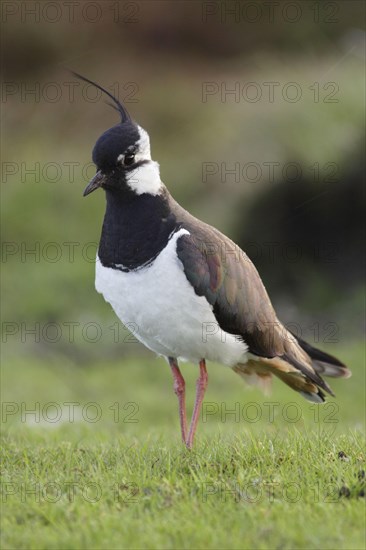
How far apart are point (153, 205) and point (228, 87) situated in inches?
674

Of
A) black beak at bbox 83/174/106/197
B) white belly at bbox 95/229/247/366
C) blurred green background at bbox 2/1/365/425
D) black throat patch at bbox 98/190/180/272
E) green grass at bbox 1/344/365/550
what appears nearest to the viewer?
green grass at bbox 1/344/365/550

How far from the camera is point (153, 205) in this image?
7.34m

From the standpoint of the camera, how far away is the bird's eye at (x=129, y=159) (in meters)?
7.34

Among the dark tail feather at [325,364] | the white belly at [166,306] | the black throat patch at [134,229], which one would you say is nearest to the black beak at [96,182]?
the black throat patch at [134,229]

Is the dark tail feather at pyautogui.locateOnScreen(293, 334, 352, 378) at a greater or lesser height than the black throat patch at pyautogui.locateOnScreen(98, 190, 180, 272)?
lesser

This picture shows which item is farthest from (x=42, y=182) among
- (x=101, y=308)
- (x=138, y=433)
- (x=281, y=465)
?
(x=281, y=465)

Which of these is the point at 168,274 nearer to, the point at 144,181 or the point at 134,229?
the point at 134,229

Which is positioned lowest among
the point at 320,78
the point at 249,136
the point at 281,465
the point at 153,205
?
the point at 281,465

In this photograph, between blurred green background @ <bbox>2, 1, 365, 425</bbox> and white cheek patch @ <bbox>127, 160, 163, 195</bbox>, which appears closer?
white cheek patch @ <bbox>127, 160, 163, 195</bbox>

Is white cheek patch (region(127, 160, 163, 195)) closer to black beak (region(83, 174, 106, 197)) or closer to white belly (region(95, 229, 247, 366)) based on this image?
black beak (region(83, 174, 106, 197))

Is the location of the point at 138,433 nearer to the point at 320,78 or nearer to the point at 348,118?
the point at 348,118

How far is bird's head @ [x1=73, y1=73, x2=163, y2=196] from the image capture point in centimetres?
729

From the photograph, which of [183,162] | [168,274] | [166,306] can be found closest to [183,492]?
[166,306]

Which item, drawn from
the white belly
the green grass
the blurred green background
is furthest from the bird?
the blurred green background
